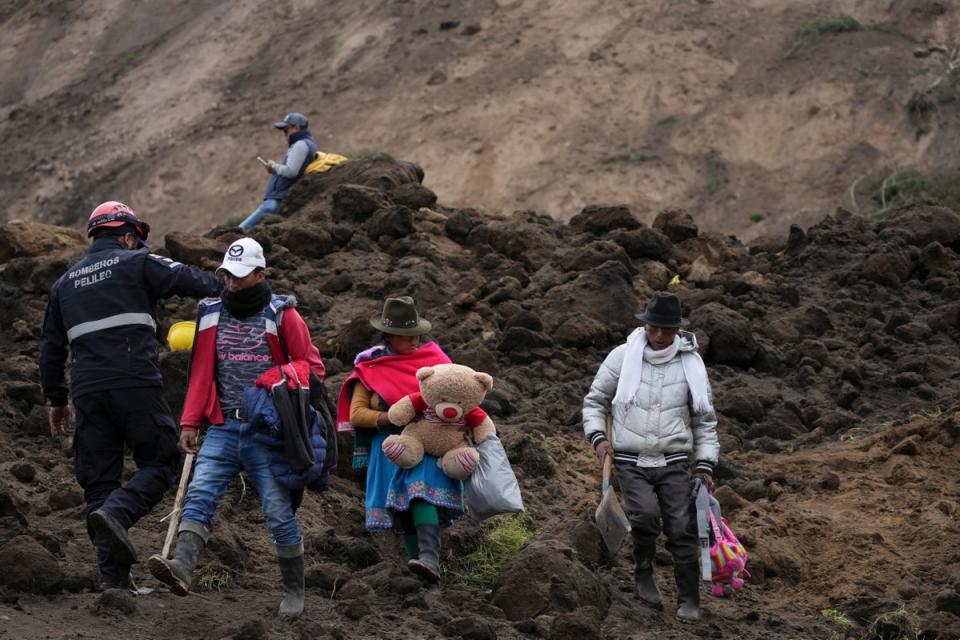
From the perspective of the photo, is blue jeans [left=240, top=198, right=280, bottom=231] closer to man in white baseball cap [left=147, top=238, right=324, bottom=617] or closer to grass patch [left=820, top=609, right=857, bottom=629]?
man in white baseball cap [left=147, top=238, right=324, bottom=617]

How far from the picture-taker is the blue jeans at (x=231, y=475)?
6.28 metres

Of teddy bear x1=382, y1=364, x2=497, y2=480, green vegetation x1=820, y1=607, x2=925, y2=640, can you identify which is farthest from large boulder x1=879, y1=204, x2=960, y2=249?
teddy bear x1=382, y1=364, x2=497, y2=480

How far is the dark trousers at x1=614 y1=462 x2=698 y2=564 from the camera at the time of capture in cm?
702

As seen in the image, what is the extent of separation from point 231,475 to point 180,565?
0.53 m

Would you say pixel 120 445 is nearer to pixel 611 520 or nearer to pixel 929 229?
pixel 611 520

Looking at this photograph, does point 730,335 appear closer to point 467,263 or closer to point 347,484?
point 467,263

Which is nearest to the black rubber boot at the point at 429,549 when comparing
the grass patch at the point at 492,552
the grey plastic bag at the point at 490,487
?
the grey plastic bag at the point at 490,487

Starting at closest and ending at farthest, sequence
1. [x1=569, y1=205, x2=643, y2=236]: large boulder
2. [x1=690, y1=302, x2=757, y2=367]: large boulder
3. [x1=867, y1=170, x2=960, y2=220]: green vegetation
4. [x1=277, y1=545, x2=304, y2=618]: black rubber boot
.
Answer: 1. [x1=277, y1=545, x2=304, y2=618]: black rubber boot
2. [x1=690, y1=302, x2=757, y2=367]: large boulder
3. [x1=569, y1=205, x2=643, y2=236]: large boulder
4. [x1=867, y1=170, x2=960, y2=220]: green vegetation

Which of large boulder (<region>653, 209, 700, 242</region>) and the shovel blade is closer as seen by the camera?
the shovel blade

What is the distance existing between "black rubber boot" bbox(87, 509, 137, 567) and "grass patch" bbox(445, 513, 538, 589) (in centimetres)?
181

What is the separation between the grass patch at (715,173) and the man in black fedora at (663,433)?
64.1 feet

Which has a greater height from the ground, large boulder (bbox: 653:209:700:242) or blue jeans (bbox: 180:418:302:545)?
blue jeans (bbox: 180:418:302:545)

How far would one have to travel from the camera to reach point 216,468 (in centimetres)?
635

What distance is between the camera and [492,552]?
7.82 m
